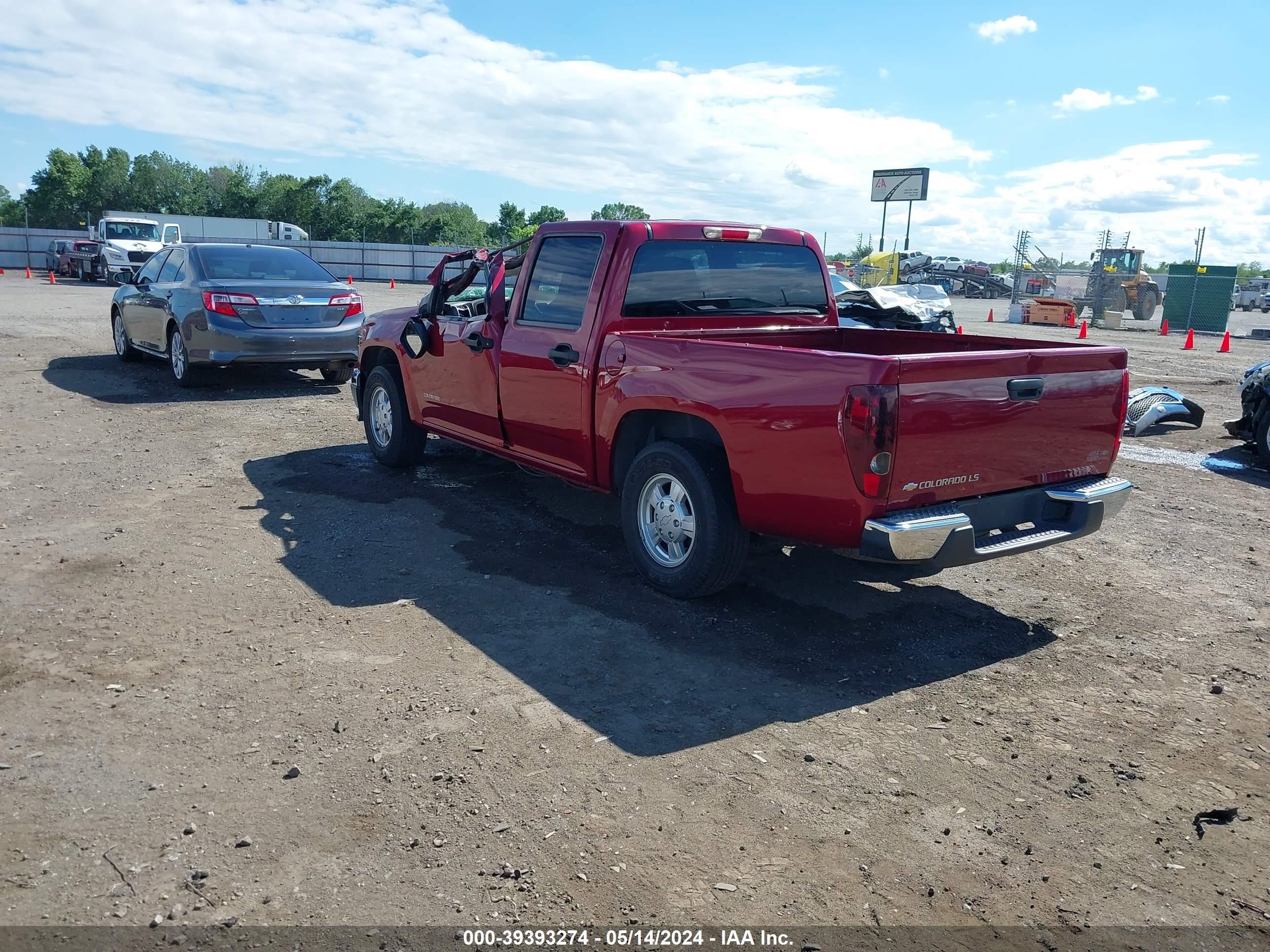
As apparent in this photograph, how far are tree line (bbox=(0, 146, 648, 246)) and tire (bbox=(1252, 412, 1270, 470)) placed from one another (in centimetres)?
5141

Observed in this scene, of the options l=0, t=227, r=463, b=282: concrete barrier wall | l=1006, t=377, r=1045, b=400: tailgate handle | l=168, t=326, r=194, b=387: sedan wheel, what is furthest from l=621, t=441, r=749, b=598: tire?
l=0, t=227, r=463, b=282: concrete barrier wall

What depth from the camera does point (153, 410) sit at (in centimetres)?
1014

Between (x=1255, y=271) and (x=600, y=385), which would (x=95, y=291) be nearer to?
(x=600, y=385)

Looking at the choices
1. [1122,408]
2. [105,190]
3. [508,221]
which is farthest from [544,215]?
[1122,408]

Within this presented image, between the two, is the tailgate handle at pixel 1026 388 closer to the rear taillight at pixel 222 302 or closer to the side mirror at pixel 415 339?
the side mirror at pixel 415 339

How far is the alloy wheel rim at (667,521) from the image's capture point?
5121mm

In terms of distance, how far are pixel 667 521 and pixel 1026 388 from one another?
1899 millimetres

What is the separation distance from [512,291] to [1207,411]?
409 inches

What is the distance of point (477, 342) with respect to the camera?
6566 mm

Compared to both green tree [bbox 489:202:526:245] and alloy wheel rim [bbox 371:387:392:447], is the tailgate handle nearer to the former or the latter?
alloy wheel rim [bbox 371:387:392:447]

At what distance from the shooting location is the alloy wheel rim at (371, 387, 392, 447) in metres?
7.98

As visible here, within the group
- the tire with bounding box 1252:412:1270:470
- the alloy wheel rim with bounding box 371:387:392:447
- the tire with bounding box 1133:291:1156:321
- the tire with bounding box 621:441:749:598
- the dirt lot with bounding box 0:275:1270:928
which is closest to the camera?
the dirt lot with bounding box 0:275:1270:928

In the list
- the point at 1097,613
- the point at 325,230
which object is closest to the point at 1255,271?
the point at 325,230

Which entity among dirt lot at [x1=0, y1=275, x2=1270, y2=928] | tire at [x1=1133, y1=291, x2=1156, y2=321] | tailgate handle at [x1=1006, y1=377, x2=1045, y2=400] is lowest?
dirt lot at [x1=0, y1=275, x2=1270, y2=928]
